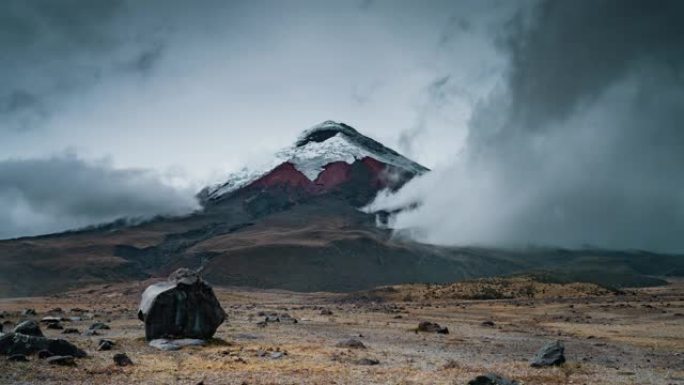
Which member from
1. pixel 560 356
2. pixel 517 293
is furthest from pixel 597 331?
pixel 517 293

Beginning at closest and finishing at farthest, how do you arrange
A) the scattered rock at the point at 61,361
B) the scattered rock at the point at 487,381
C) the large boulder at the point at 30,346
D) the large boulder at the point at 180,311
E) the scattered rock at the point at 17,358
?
1. the scattered rock at the point at 487,381
2. the scattered rock at the point at 61,361
3. the scattered rock at the point at 17,358
4. the large boulder at the point at 30,346
5. the large boulder at the point at 180,311

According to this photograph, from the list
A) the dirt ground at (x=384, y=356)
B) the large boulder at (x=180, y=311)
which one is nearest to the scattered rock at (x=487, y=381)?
the dirt ground at (x=384, y=356)

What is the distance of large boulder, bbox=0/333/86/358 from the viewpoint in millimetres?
23391

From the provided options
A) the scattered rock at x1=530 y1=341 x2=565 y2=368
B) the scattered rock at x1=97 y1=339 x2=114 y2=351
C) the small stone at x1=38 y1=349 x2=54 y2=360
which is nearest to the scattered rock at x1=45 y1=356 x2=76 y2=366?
the small stone at x1=38 y1=349 x2=54 y2=360

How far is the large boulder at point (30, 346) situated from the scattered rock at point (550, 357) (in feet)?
62.9

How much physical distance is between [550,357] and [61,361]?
64.2 feet

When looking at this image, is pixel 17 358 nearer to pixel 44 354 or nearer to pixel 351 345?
pixel 44 354

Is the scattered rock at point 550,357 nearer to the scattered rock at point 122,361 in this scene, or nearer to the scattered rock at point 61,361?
the scattered rock at point 122,361

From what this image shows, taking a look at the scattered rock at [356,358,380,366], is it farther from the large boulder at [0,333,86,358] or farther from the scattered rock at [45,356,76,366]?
the large boulder at [0,333,86,358]

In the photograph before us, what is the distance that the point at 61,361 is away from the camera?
72.9ft

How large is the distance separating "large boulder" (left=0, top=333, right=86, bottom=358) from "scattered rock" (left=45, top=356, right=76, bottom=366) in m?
1.46

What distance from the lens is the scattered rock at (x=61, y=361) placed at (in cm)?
2203

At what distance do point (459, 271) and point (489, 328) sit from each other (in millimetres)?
153429

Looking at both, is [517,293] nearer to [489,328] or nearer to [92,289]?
[489,328]
